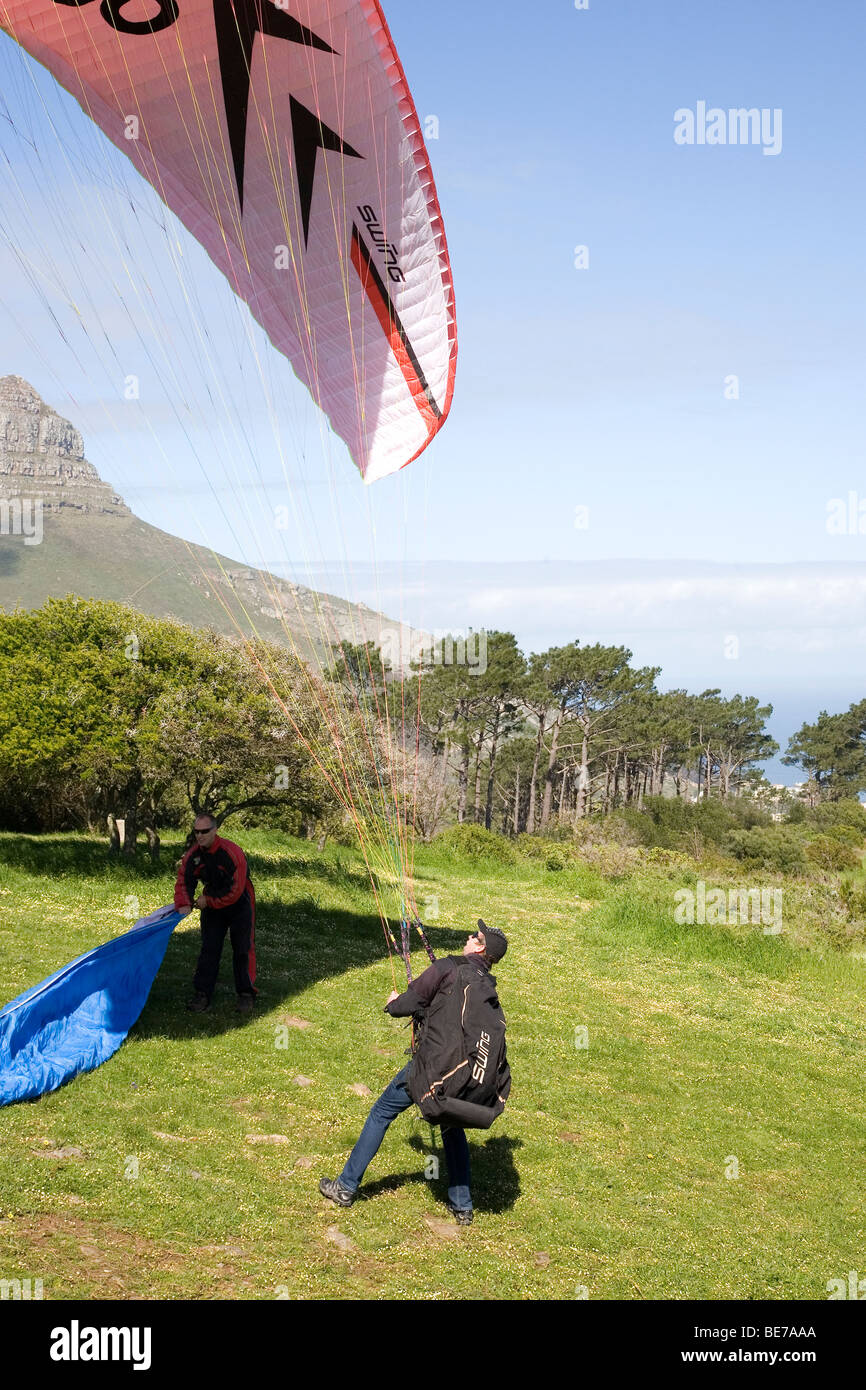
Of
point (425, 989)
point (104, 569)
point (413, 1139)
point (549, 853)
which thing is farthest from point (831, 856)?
point (104, 569)

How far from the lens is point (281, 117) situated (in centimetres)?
888

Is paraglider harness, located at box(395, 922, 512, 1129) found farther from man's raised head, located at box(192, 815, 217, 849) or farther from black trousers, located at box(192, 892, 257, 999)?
black trousers, located at box(192, 892, 257, 999)

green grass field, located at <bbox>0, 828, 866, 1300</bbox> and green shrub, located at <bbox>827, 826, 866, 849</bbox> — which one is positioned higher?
green grass field, located at <bbox>0, 828, 866, 1300</bbox>

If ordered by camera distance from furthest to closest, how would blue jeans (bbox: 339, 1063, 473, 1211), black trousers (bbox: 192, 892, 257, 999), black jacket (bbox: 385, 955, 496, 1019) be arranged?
black trousers (bbox: 192, 892, 257, 999) → blue jeans (bbox: 339, 1063, 473, 1211) → black jacket (bbox: 385, 955, 496, 1019)

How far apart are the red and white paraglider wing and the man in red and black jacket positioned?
4218 millimetres

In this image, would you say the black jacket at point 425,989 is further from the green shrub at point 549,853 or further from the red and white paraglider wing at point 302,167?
the green shrub at point 549,853

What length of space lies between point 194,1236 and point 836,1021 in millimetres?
8934

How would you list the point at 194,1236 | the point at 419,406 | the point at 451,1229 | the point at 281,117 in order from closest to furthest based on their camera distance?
the point at 194,1236, the point at 451,1229, the point at 281,117, the point at 419,406

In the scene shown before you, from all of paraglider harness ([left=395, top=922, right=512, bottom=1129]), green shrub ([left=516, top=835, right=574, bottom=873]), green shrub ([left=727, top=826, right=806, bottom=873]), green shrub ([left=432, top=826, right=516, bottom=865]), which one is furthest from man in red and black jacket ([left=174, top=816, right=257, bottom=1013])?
green shrub ([left=727, top=826, right=806, bottom=873])

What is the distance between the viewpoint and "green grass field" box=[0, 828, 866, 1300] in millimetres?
5102

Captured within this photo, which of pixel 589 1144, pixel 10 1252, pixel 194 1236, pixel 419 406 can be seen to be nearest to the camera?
pixel 10 1252

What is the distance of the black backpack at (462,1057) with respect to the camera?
5348 mm

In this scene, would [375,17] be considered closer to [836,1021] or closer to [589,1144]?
[589,1144]

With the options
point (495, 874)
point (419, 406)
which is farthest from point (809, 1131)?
point (495, 874)
